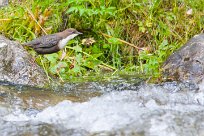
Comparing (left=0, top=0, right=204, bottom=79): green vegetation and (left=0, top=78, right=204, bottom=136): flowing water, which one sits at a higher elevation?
(left=0, top=0, right=204, bottom=79): green vegetation

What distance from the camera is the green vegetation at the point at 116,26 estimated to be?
20.9 feet

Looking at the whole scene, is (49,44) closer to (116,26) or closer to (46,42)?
(46,42)

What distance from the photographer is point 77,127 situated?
12.9ft

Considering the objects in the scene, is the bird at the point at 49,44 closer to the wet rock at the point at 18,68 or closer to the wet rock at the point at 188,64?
the wet rock at the point at 18,68

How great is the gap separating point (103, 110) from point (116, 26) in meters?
2.47

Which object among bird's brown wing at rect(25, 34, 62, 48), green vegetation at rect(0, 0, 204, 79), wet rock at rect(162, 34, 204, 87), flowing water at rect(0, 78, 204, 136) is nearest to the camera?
flowing water at rect(0, 78, 204, 136)

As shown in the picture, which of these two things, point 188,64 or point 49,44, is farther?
point 49,44

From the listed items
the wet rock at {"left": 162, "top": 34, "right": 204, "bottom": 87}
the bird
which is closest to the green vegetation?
the bird

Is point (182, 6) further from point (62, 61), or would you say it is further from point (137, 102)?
point (137, 102)

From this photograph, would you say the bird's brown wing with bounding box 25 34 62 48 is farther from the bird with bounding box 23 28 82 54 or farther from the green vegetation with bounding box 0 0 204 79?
the green vegetation with bounding box 0 0 204 79

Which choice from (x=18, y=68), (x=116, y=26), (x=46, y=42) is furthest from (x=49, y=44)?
(x=116, y=26)

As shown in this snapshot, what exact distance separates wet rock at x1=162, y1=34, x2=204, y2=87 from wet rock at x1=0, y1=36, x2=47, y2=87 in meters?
1.37

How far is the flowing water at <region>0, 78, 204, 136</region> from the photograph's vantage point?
3.86 metres

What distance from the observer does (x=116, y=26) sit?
6.62 metres
